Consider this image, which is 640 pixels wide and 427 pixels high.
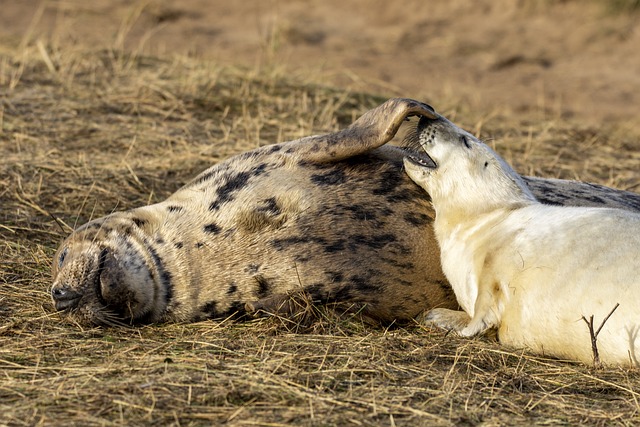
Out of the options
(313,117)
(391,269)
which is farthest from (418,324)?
(313,117)

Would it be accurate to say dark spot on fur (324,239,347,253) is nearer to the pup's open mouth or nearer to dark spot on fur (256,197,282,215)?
dark spot on fur (256,197,282,215)

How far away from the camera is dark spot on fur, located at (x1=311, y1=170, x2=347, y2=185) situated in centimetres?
452

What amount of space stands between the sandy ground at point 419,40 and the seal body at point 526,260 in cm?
551

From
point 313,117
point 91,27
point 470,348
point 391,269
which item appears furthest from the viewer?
point 91,27

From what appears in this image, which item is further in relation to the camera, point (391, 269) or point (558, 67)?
point (558, 67)

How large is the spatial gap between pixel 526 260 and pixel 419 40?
9.49 meters

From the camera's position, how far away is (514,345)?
4059mm

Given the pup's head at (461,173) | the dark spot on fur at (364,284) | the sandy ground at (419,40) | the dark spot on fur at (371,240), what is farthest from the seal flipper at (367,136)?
the sandy ground at (419,40)

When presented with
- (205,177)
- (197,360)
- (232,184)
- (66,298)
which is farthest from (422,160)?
(66,298)

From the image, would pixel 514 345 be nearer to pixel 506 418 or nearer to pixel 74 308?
pixel 506 418

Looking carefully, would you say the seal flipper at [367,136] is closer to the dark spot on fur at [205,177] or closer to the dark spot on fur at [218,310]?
the dark spot on fur at [205,177]

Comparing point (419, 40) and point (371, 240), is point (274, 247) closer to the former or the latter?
point (371, 240)

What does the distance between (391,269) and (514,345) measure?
584mm

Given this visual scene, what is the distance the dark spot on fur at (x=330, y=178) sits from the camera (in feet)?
14.8
